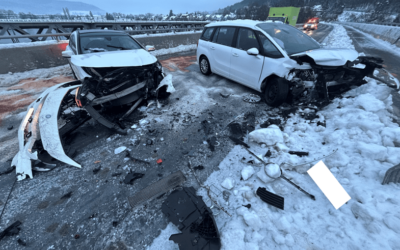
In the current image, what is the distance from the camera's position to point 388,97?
3.90 meters

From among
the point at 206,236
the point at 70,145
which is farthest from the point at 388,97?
the point at 70,145

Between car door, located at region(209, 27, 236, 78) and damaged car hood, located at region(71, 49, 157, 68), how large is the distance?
7.68 feet

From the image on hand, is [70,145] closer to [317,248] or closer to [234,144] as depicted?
[234,144]

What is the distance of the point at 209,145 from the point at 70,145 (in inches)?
112

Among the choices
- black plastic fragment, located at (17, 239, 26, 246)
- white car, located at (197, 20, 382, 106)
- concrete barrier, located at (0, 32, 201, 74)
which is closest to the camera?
black plastic fragment, located at (17, 239, 26, 246)

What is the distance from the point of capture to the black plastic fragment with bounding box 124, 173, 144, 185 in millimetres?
2707

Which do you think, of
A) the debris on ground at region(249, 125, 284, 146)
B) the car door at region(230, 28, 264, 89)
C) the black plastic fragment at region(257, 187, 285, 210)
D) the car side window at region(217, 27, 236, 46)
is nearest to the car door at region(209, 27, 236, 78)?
the car side window at region(217, 27, 236, 46)

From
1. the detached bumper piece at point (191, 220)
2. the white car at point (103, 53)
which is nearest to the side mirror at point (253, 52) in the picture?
the white car at point (103, 53)

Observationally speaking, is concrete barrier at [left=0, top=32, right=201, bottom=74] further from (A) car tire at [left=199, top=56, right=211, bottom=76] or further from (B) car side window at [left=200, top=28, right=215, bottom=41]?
(B) car side window at [left=200, top=28, right=215, bottom=41]

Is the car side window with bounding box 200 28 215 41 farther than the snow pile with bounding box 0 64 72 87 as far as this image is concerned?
No

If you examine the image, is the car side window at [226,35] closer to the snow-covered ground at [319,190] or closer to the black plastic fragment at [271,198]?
the snow-covered ground at [319,190]

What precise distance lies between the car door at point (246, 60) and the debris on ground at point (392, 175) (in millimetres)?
3213

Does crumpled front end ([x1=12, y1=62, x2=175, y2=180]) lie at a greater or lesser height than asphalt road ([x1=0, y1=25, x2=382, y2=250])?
greater

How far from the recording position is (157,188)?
2.60 metres
